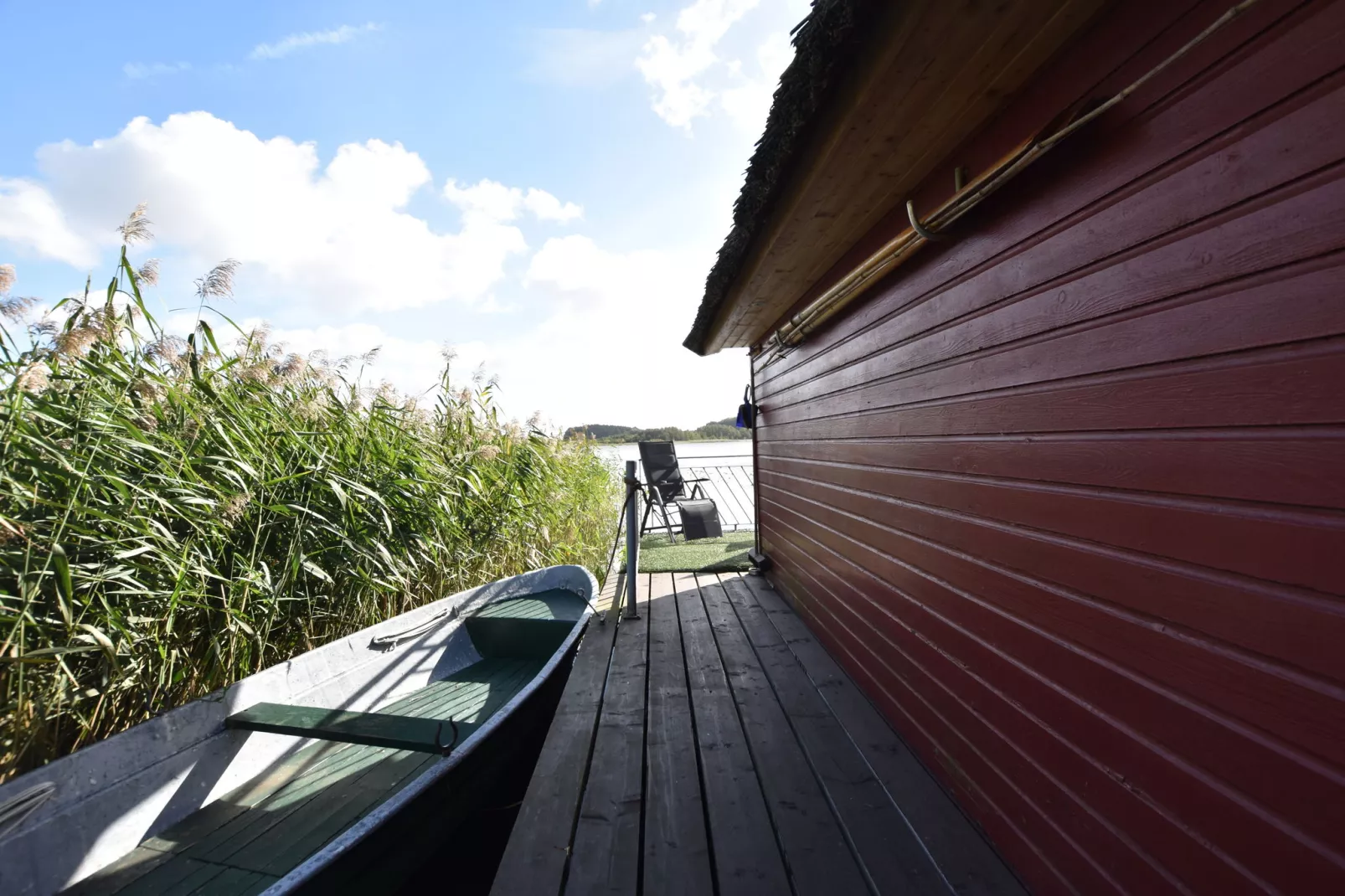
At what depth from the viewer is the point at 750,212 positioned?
2.37m

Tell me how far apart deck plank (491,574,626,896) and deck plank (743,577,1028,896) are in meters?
1.01

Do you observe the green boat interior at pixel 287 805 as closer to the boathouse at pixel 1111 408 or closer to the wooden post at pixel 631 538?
the wooden post at pixel 631 538

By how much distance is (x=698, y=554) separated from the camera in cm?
680

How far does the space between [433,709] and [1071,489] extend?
2586mm

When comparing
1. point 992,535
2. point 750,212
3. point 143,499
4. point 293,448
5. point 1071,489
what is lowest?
point 992,535

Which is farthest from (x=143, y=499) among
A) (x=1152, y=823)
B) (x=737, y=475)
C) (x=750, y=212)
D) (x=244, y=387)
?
(x=737, y=475)

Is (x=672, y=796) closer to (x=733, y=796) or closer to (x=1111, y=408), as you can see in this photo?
(x=733, y=796)

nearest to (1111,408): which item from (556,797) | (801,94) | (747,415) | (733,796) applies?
(801,94)

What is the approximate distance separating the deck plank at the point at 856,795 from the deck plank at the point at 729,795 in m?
0.22

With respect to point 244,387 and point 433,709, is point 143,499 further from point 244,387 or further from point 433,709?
point 433,709

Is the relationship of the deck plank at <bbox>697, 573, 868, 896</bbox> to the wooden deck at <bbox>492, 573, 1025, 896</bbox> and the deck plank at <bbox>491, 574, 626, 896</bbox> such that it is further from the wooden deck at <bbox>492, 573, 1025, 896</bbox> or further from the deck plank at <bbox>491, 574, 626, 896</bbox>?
the deck plank at <bbox>491, 574, 626, 896</bbox>

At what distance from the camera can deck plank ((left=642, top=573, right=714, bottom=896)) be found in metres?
1.45

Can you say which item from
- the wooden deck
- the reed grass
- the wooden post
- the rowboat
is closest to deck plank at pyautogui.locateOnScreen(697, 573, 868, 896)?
the wooden deck

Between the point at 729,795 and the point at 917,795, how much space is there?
0.59 m
